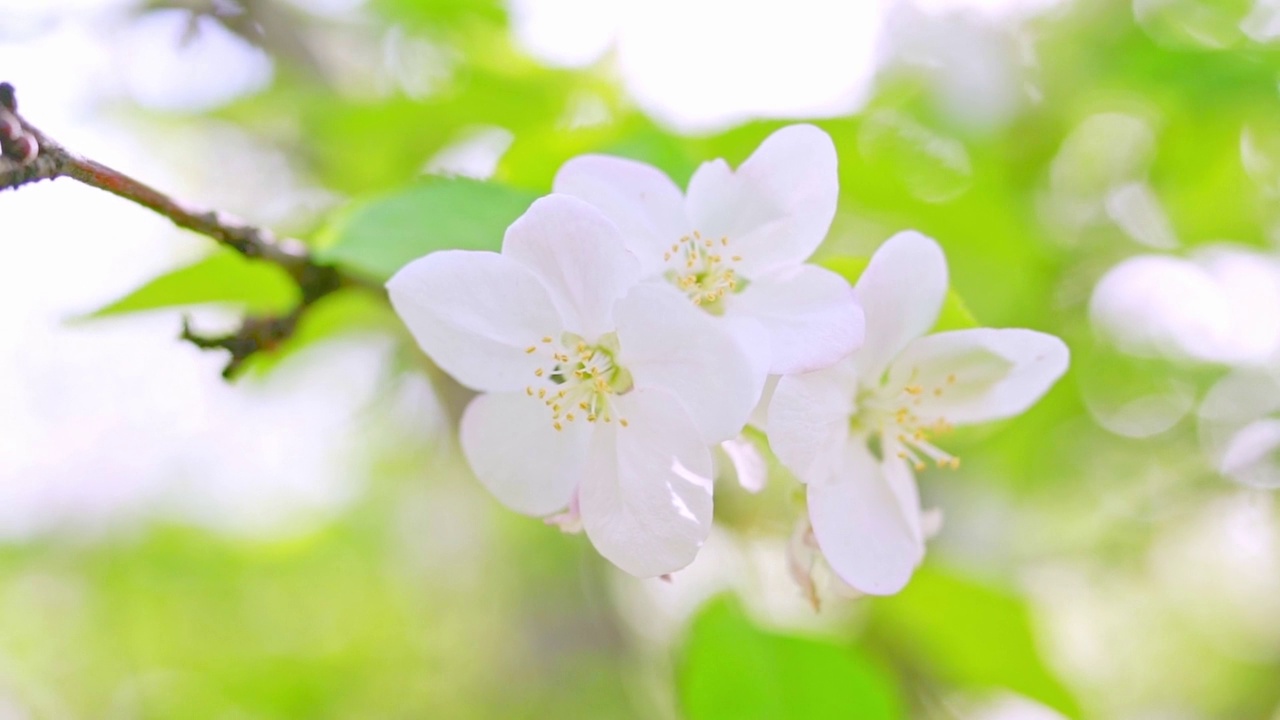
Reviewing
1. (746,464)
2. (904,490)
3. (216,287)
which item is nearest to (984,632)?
(904,490)

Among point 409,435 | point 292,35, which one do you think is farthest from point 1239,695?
point 292,35

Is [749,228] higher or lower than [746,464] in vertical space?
higher

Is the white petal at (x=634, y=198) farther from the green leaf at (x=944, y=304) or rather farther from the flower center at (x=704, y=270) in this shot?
the green leaf at (x=944, y=304)

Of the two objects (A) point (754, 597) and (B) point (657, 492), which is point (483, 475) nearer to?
(B) point (657, 492)

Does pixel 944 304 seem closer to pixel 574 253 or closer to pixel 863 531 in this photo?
pixel 863 531

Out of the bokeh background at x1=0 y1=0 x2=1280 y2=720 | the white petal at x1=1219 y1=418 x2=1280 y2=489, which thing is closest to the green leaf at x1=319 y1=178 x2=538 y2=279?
the bokeh background at x1=0 y1=0 x2=1280 y2=720

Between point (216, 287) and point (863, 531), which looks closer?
point (863, 531)

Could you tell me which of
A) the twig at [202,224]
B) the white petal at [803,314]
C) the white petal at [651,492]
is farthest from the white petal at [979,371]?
the twig at [202,224]
